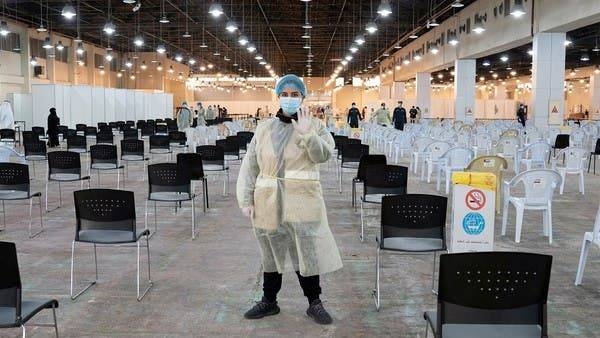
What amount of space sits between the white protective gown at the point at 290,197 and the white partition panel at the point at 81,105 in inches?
879

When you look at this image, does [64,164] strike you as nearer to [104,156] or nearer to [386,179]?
[104,156]

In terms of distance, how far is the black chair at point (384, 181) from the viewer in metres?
7.10

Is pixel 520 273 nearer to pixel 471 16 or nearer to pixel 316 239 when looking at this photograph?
pixel 316 239

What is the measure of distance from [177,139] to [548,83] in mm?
A: 11645

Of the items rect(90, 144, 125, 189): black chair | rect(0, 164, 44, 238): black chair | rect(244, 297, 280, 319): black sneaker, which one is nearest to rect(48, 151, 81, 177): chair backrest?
rect(90, 144, 125, 189): black chair

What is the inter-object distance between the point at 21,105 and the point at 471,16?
18.4 metres

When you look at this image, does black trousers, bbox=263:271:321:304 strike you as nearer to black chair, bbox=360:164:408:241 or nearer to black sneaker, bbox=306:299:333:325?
black sneaker, bbox=306:299:333:325

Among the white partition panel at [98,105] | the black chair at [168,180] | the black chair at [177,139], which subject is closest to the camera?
the black chair at [168,180]

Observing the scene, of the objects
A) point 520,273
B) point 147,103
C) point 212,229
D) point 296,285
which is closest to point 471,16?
point 147,103

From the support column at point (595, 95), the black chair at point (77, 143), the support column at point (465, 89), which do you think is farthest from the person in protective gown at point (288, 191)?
the support column at point (595, 95)

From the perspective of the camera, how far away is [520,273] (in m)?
2.89

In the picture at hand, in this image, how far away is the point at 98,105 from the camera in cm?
2697

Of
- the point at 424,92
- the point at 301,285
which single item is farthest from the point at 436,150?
the point at 424,92

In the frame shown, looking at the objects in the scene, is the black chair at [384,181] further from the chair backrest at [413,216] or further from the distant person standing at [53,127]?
the distant person standing at [53,127]
